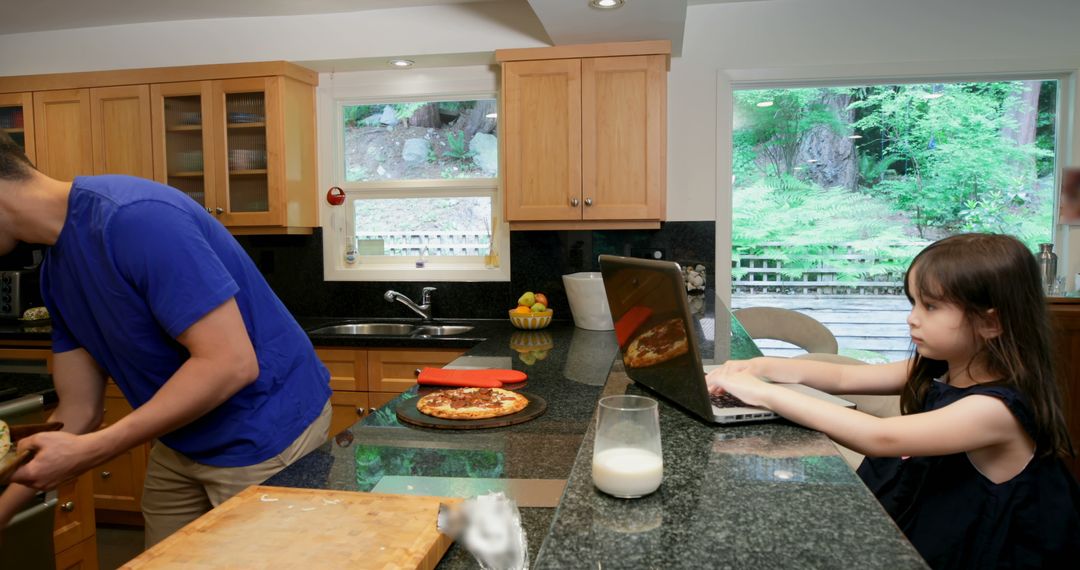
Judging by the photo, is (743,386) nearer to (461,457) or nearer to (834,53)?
(461,457)

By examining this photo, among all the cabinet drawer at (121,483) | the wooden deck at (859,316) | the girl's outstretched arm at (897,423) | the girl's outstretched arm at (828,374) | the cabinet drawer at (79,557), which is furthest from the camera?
the wooden deck at (859,316)

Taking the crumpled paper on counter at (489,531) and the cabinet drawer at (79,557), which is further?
the cabinet drawer at (79,557)

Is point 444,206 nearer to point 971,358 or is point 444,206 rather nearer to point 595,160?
point 595,160

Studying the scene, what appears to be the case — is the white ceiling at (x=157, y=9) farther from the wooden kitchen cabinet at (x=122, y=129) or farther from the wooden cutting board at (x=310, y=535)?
the wooden cutting board at (x=310, y=535)

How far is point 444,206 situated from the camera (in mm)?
3676

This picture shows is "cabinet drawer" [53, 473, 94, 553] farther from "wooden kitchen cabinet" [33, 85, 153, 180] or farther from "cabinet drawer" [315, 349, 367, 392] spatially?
"wooden kitchen cabinet" [33, 85, 153, 180]

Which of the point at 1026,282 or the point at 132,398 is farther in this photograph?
the point at 132,398

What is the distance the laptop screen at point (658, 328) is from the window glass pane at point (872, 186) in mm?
2330

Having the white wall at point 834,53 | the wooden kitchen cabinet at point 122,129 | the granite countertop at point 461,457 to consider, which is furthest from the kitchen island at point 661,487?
the wooden kitchen cabinet at point 122,129

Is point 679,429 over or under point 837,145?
under

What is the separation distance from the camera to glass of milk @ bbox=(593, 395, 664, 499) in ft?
2.57

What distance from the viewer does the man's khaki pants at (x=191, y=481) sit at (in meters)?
1.35

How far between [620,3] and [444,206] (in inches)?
58.7

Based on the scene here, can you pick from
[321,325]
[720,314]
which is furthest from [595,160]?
[321,325]
